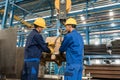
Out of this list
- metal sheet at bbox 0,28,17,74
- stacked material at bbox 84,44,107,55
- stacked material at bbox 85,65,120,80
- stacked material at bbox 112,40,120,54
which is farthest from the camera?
stacked material at bbox 84,44,107,55

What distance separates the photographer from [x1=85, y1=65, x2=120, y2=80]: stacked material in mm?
4441

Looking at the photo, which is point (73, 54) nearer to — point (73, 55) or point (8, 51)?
point (73, 55)

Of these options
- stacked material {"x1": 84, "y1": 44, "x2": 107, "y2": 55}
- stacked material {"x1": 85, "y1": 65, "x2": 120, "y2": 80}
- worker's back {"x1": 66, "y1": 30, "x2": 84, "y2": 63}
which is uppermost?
worker's back {"x1": 66, "y1": 30, "x2": 84, "y2": 63}

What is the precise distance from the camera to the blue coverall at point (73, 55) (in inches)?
129

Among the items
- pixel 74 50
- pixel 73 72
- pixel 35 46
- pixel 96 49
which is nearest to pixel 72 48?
pixel 74 50

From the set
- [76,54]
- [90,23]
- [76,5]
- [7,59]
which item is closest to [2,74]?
[7,59]

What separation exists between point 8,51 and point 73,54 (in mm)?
1339

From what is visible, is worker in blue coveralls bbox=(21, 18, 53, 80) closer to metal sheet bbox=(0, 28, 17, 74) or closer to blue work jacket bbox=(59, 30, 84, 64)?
metal sheet bbox=(0, 28, 17, 74)

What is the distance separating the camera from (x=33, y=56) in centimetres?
352

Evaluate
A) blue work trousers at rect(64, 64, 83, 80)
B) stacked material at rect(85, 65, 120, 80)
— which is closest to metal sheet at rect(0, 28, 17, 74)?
blue work trousers at rect(64, 64, 83, 80)

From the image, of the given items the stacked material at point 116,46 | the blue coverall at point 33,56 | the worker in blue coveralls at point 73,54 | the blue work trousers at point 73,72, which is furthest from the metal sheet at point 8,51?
the stacked material at point 116,46

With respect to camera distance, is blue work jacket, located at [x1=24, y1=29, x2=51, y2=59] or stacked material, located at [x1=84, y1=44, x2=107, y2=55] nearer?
blue work jacket, located at [x1=24, y1=29, x2=51, y2=59]

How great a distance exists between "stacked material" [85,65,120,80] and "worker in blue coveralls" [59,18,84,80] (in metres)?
1.46

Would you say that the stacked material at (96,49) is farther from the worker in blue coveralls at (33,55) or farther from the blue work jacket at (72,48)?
the worker in blue coveralls at (33,55)
